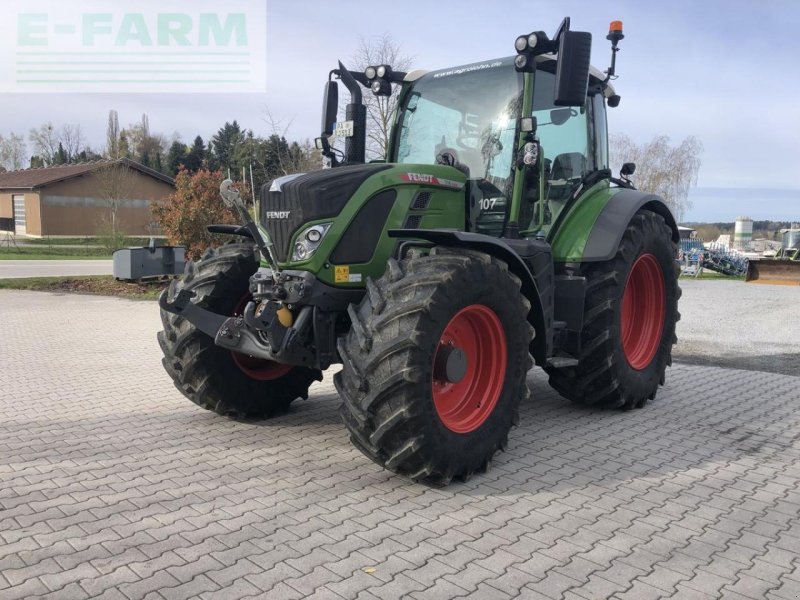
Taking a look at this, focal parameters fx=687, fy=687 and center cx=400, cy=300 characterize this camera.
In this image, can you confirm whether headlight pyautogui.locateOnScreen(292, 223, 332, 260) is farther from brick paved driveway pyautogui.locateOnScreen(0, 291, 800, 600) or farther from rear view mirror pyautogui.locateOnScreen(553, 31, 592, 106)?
rear view mirror pyautogui.locateOnScreen(553, 31, 592, 106)

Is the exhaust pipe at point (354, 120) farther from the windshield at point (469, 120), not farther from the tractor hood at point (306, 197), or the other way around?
the tractor hood at point (306, 197)

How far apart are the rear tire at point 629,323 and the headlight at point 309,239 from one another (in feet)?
7.25

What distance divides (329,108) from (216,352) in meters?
2.12

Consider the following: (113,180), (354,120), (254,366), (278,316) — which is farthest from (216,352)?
(113,180)

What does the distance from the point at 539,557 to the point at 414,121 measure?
3.57 meters

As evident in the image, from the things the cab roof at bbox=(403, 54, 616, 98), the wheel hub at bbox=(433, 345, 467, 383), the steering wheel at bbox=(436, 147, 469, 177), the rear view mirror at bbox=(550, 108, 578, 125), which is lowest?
the wheel hub at bbox=(433, 345, 467, 383)

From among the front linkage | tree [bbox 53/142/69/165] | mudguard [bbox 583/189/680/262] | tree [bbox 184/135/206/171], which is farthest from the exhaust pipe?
tree [bbox 53/142/69/165]

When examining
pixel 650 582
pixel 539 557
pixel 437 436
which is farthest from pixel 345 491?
pixel 650 582

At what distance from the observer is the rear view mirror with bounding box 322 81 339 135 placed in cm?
540

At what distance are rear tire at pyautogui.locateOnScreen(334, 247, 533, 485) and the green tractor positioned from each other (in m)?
0.01

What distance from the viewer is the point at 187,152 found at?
64.4 metres

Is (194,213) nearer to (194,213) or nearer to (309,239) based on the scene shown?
(194,213)

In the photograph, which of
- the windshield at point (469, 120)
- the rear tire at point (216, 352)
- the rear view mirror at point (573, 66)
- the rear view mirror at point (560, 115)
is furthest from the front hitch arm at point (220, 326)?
the rear view mirror at point (560, 115)

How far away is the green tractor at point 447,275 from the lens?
12.1 feet
